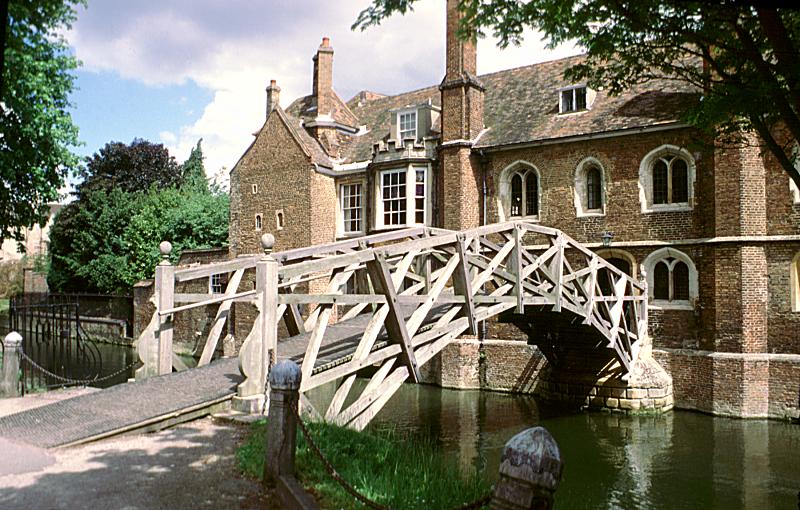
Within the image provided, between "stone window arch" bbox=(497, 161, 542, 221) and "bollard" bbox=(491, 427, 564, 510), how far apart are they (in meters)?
18.1

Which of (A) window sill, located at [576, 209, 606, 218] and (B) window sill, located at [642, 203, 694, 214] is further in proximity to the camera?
(A) window sill, located at [576, 209, 606, 218]

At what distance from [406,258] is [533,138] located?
11916mm

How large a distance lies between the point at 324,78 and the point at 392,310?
62.2ft

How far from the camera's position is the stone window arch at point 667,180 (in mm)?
17938

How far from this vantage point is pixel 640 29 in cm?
601

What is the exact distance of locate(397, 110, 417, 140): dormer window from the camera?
925 inches

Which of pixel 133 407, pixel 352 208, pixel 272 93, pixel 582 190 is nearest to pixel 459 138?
pixel 582 190

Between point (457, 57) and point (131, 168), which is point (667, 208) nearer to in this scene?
point (457, 57)

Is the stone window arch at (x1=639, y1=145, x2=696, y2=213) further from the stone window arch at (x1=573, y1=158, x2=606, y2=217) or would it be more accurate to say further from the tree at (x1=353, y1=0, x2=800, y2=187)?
the tree at (x1=353, y1=0, x2=800, y2=187)

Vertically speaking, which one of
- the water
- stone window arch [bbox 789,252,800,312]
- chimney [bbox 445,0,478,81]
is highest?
chimney [bbox 445,0,478,81]

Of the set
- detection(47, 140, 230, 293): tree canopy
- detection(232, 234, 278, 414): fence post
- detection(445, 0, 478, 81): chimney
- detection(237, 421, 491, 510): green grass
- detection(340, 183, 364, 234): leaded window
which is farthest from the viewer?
detection(47, 140, 230, 293): tree canopy

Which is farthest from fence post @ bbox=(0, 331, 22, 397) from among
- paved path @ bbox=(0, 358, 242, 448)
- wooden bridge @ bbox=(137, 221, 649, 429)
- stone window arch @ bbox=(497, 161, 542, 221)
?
stone window arch @ bbox=(497, 161, 542, 221)

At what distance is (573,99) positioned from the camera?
20.7 m

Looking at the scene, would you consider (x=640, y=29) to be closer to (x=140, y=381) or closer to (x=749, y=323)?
(x=140, y=381)
